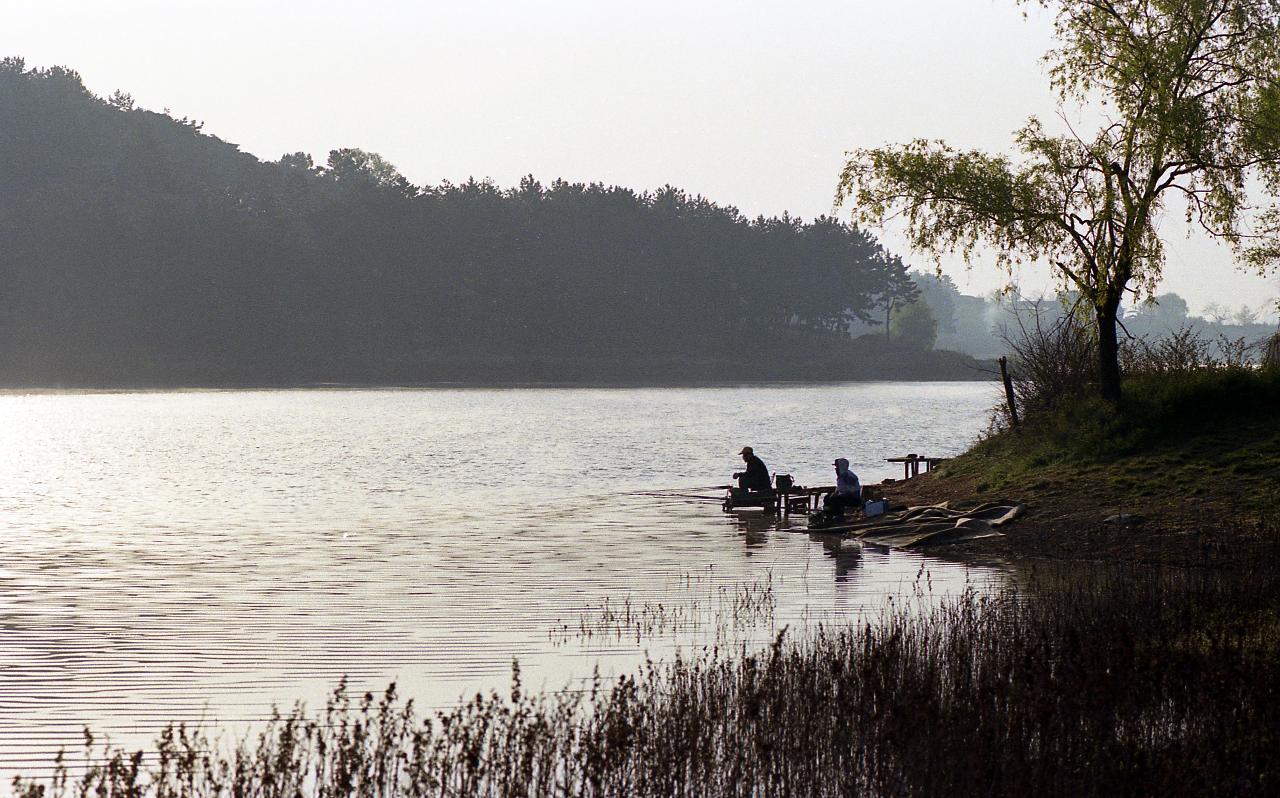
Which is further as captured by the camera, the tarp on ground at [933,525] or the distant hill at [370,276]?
A: the distant hill at [370,276]

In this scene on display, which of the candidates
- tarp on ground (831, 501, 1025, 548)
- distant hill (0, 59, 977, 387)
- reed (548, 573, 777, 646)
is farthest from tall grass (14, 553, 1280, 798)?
distant hill (0, 59, 977, 387)

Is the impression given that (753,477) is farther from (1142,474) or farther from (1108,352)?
(1142,474)

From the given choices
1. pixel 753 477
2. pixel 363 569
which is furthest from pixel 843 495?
pixel 363 569

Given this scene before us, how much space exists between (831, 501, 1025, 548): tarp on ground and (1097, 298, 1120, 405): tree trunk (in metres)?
6.09

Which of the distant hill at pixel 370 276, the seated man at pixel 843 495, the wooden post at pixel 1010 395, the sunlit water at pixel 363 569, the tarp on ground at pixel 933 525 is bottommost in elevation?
the sunlit water at pixel 363 569

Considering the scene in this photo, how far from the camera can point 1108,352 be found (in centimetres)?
3375

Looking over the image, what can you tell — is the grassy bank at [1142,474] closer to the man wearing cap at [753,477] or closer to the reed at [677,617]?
the man wearing cap at [753,477]

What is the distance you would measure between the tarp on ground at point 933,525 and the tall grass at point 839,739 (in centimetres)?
1348

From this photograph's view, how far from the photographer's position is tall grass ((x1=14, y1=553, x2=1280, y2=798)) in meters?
9.53

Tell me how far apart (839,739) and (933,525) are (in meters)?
18.4

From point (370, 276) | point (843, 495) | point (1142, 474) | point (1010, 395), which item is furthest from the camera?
point (370, 276)

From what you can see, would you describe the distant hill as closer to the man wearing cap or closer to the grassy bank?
the man wearing cap

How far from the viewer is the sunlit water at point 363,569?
14.6m

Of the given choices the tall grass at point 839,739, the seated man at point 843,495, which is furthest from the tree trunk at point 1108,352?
the tall grass at point 839,739
